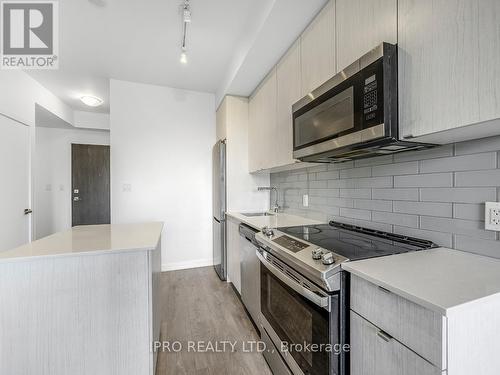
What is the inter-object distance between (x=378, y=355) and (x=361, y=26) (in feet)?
4.78

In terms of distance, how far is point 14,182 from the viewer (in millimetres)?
2771

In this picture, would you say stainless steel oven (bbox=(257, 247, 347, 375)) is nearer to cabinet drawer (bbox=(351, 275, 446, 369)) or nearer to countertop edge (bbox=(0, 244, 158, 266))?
cabinet drawer (bbox=(351, 275, 446, 369))

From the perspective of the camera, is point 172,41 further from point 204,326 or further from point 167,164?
point 204,326

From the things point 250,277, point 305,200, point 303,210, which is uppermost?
point 305,200

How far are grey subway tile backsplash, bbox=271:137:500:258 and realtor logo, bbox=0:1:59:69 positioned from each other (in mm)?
2776

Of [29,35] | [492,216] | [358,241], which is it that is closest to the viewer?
[492,216]

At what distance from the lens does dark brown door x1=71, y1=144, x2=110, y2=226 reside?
4.68m

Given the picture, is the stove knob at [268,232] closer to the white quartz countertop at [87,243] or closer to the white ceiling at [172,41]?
the white quartz countertop at [87,243]

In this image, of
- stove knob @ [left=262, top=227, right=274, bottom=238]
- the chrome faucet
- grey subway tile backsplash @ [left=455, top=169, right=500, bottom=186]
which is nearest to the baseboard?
the chrome faucet

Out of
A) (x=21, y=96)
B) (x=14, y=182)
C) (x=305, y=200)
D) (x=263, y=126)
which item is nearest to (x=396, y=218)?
(x=305, y=200)

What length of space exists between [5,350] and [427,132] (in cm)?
219

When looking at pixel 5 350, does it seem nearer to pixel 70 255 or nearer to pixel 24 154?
pixel 70 255

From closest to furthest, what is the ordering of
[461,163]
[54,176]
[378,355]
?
[378,355] → [461,163] → [54,176]

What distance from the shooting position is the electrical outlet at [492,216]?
91cm
